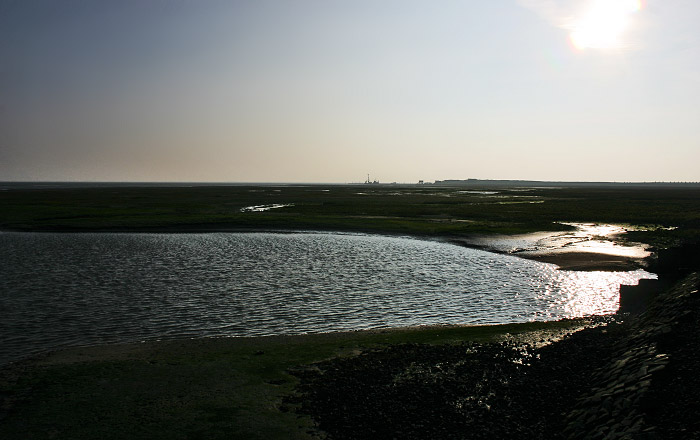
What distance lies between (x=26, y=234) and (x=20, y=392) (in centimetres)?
4471

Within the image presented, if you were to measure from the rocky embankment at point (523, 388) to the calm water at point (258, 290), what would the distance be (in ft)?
16.5

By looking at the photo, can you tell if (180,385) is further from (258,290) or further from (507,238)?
(507,238)

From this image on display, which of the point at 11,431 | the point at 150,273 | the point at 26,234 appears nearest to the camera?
the point at 11,431

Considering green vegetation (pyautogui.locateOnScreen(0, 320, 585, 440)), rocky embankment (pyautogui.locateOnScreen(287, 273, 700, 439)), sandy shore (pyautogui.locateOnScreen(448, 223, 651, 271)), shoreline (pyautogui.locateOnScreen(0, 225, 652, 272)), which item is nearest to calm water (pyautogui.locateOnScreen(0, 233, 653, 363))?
green vegetation (pyautogui.locateOnScreen(0, 320, 585, 440))

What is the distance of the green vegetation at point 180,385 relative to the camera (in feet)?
36.8

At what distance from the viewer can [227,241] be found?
46438mm

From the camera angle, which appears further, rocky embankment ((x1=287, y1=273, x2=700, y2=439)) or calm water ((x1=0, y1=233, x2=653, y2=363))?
calm water ((x1=0, y1=233, x2=653, y2=363))

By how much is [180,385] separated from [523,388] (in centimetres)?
954

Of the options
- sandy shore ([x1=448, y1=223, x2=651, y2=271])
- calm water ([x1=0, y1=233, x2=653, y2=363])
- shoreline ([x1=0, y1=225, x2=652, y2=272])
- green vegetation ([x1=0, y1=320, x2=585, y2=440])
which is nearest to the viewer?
green vegetation ([x1=0, y1=320, x2=585, y2=440])

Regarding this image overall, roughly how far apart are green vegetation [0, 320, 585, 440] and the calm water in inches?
69.0

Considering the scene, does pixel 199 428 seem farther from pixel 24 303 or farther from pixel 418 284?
pixel 418 284

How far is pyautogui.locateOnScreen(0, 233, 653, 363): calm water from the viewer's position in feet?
64.8

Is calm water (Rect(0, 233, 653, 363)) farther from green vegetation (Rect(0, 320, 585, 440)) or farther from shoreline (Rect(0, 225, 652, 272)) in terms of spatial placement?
shoreline (Rect(0, 225, 652, 272))

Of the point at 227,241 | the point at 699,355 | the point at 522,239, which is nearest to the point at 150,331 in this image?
the point at 699,355
